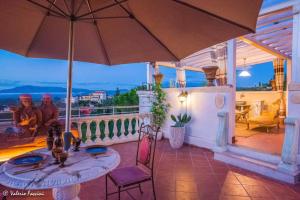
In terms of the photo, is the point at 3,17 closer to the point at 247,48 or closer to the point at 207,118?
the point at 207,118

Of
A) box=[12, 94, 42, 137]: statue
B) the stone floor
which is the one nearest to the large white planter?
the stone floor

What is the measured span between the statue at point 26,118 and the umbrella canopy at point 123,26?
113 centimetres

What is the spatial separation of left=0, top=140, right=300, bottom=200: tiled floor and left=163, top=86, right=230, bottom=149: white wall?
0.83 metres

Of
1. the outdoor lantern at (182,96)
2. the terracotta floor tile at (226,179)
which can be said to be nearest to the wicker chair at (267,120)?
the outdoor lantern at (182,96)

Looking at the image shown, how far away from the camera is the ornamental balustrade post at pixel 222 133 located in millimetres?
3824

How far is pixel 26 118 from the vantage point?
115 inches

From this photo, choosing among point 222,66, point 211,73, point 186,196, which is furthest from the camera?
point 222,66

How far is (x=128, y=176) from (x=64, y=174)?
0.80 m

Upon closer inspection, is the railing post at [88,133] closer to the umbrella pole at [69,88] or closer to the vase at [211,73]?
the umbrella pole at [69,88]

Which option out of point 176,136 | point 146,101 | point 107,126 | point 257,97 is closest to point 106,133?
point 107,126

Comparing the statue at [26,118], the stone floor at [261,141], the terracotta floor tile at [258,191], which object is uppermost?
the statue at [26,118]

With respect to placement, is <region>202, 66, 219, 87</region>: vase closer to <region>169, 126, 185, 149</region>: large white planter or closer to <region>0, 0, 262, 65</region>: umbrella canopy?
<region>169, 126, 185, 149</region>: large white planter

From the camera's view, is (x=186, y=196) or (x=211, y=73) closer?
(x=186, y=196)

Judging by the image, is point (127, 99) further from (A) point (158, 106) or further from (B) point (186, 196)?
(B) point (186, 196)
